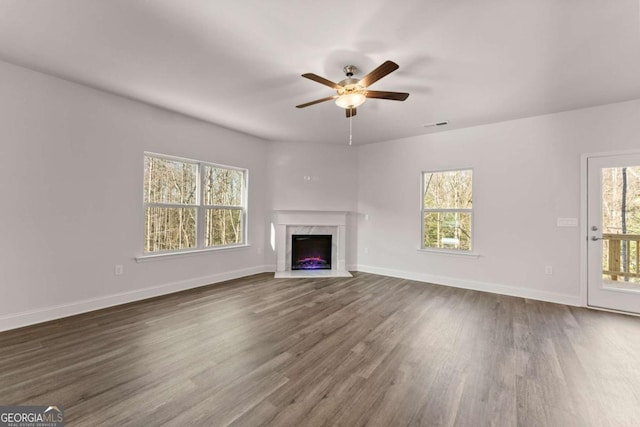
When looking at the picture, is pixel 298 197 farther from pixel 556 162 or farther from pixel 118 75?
pixel 556 162

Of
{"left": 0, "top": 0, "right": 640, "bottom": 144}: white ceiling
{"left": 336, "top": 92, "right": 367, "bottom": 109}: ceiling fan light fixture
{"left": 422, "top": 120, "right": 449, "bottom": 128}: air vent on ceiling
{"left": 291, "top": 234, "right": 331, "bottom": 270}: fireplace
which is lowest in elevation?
{"left": 291, "top": 234, "right": 331, "bottom": 270}: fireplace

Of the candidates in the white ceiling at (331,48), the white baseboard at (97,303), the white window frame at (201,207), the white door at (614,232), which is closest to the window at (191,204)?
the white window frame at (201,207)

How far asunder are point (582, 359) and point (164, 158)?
5.42 metres

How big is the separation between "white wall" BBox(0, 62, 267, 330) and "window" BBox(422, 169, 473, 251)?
430 cm

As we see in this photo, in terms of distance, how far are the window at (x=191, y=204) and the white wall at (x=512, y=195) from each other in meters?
3.06

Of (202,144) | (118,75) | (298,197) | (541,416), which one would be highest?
(118,75)

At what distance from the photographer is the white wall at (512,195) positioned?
12.1 feet

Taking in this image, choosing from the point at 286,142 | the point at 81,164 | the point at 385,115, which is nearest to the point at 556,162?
the point at 385,115

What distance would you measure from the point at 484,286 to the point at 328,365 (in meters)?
3.43

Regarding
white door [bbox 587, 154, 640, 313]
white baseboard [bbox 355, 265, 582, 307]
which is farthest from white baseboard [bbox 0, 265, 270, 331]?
white door [bbox 587, 154, 640, 313]

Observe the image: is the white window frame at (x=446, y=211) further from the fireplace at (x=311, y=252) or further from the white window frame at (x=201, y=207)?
the white window frame at (x=201, y=207)

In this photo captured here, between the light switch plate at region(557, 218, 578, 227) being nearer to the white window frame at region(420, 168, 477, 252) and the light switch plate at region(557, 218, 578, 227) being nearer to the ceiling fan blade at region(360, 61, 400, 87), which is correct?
the white window frame at region(420, 168, 477, 252)

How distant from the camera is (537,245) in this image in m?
3.94

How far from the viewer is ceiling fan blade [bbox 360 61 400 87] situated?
6.93ft
